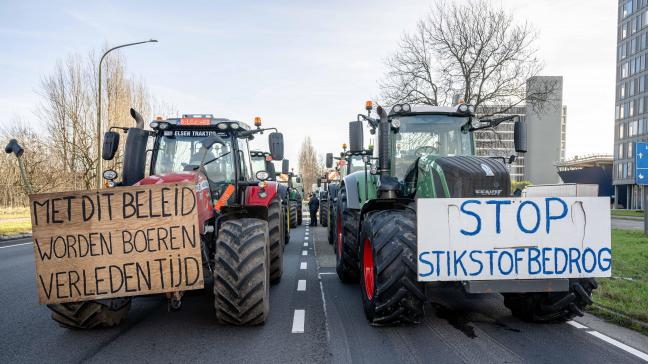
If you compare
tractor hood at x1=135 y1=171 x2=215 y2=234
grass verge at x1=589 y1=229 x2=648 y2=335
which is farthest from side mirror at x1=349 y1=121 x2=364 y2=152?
grass verge at x1=589 y1=229 x2=648 y2=335

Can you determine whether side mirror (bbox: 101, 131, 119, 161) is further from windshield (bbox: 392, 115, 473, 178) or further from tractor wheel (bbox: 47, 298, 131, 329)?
windshield (bbox: 392, 115, 473, 178)

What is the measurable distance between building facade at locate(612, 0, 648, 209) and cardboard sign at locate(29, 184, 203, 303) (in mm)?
71029

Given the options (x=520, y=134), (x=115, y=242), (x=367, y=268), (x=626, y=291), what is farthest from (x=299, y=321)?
(x=626, y=291)

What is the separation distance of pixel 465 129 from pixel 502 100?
54.5 feet

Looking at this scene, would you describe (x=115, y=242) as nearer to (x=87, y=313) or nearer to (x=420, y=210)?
(x=87, y=313)

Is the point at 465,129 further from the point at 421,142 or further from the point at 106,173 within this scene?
the point at 106,173

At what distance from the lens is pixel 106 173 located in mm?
6473

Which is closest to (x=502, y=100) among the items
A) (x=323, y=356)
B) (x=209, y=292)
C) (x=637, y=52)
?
(x=209, y=292)

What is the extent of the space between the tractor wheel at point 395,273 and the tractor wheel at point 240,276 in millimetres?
1170

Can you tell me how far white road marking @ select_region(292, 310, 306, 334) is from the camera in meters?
5.36

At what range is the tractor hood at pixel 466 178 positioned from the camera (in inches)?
213

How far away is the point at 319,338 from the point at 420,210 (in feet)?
5.52

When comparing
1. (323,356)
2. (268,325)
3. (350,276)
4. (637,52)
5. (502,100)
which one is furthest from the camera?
(637,52)

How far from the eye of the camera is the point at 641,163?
1412 cm
